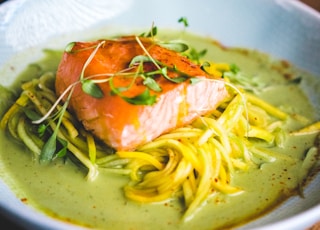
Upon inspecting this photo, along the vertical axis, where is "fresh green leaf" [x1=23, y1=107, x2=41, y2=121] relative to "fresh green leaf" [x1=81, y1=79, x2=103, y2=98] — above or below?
below

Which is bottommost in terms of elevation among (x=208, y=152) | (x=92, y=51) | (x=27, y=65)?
(x=27, y=65)

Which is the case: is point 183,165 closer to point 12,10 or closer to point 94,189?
point 94,189

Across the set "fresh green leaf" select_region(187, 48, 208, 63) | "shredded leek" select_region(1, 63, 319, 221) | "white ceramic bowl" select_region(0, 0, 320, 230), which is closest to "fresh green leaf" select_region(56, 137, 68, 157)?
"shredded leek" select_region(1, 63, 319, 221)

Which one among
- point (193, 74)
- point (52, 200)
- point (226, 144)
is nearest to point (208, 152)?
point (226, 144)

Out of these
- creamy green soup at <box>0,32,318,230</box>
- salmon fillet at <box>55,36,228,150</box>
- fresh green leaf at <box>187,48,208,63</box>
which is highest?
salmon fillet at <box>55,36,228,150</box>

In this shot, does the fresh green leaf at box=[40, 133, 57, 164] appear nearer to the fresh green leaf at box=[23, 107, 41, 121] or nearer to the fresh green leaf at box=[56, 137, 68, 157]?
the fresh green leaf at box=[56, 137, 68, 157]

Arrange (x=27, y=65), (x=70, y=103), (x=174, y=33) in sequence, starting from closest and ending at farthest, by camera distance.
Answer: (x=70, y=103)
(x=27, y=65)
(x=174, y=33)

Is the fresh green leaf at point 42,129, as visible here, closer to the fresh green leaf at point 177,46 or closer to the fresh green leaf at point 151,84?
the fresh green leaf at point 151,84
